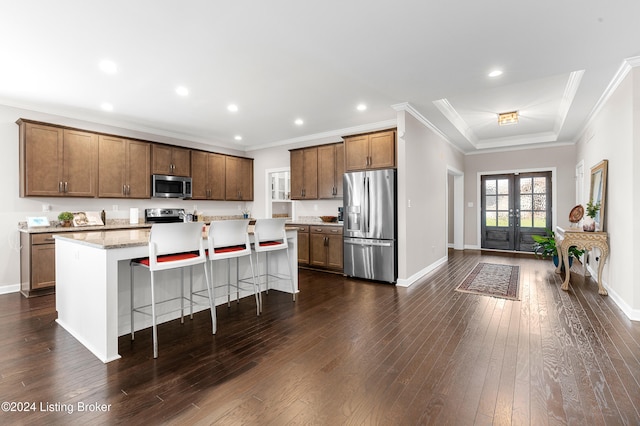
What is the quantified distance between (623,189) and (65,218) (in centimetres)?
736

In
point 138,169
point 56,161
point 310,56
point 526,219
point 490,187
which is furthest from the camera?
point 490,187

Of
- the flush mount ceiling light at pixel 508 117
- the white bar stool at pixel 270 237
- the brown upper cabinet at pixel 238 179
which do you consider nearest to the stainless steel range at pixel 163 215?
the brown upper cabinet at pixel 238 179

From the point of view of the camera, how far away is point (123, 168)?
5.24 metres

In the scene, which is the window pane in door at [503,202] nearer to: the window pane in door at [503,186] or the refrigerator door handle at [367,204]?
the window pane in door at [503,186]

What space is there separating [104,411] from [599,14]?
439 centimetres

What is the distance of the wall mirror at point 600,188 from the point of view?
4.01 metres

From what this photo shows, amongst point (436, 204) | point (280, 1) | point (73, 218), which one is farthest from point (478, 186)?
point (73, 218)

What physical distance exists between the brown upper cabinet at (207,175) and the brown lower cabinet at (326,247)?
244 centimetres

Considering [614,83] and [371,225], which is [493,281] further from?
[614,83]

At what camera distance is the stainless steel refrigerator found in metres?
4.66

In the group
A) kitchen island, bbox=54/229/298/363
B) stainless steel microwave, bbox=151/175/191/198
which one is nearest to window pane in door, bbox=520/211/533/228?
kitchen island, bbox=54/229/298/363

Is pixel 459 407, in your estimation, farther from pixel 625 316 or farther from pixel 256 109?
pixel 256 109

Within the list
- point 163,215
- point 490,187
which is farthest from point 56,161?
point 490,187

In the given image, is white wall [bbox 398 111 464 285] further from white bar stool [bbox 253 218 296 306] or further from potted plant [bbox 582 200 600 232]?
potted plant [bbox 582 200 600 232]
